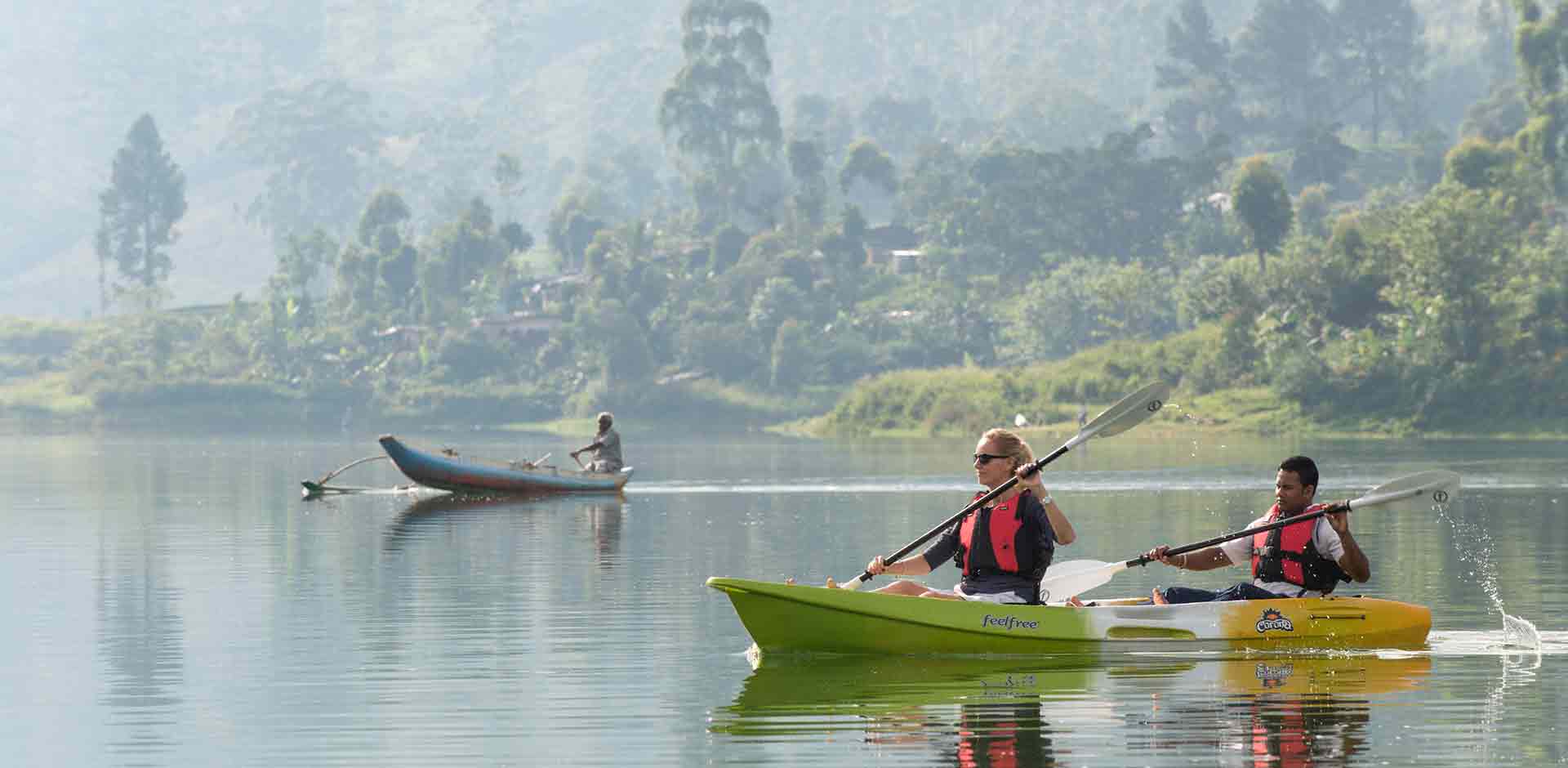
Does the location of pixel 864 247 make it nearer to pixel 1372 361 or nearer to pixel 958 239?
pixel 958 239

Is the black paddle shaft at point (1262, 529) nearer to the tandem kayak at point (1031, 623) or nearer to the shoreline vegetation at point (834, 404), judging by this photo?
the tandem kayak at point (1031, 623)

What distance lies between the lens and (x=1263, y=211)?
108000 mm

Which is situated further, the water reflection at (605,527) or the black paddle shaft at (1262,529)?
the water reflection at (605,527)

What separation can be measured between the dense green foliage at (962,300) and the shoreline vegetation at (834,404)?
0.89 ft

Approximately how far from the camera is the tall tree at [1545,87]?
362 feet

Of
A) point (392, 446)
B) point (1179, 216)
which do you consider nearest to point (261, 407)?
point (1179, 216)

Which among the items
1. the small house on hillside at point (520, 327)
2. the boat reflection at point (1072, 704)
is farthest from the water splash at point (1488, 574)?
the small house on hillside at point (520, 327)

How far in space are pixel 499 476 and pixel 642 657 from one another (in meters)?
29.0

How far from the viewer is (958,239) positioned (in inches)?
6289

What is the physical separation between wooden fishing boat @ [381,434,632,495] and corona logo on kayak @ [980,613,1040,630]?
30.4 m

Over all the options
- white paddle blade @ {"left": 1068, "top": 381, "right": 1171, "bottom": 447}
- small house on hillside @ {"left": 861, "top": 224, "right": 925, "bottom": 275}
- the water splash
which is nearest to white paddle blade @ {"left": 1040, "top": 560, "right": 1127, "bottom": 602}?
white paddle blade @ {"left": 1068, "top": 381, "right": 1171, "bottom": 447}

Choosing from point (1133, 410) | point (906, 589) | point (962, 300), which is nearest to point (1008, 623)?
point (906, 589)

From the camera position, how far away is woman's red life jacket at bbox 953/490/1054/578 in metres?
19.1

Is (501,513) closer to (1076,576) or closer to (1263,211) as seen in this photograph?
(1076,576)
